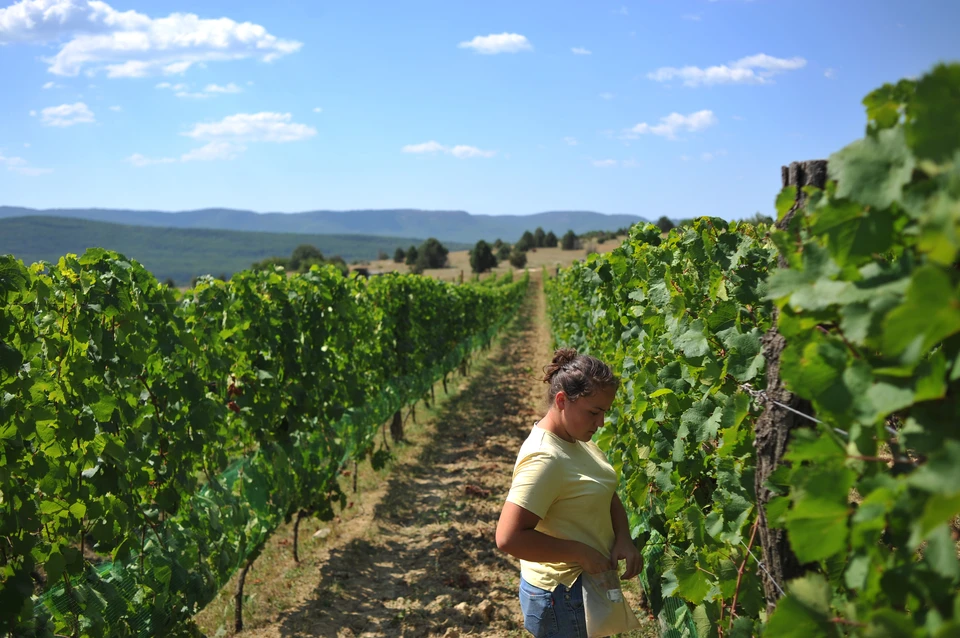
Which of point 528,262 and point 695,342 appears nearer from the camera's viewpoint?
point 695,342

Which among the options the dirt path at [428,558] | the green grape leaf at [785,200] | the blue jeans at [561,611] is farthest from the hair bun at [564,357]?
the dirt path at [428,558]

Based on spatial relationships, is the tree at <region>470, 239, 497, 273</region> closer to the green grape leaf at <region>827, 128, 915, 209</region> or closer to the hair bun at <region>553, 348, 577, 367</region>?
the hair bun at <region>553, 348, 577, 367</region>

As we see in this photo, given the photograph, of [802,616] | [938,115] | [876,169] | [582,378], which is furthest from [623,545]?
[938,115]

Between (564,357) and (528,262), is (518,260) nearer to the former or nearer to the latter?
(528,262)

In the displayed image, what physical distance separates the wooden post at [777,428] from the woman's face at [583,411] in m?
0.69

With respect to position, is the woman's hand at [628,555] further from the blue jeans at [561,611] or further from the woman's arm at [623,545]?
the blue jeans at [561,611]

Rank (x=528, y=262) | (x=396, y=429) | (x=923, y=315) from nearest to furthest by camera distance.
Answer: (x=923, y=315) → (x=396, y=429) → (x=528, y=262)

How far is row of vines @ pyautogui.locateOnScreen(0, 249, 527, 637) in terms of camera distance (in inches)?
122

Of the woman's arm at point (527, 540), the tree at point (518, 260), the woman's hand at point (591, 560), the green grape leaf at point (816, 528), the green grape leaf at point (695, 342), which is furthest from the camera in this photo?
the tree at point (518, 260)

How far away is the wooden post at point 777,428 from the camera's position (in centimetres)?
189

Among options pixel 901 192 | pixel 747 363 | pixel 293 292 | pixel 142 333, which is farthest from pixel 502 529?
pixel 293 292

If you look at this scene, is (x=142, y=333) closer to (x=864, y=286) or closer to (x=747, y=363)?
(x=747, y=363)

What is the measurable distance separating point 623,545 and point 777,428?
40.8 inches

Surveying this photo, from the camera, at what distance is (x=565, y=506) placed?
2.65m
